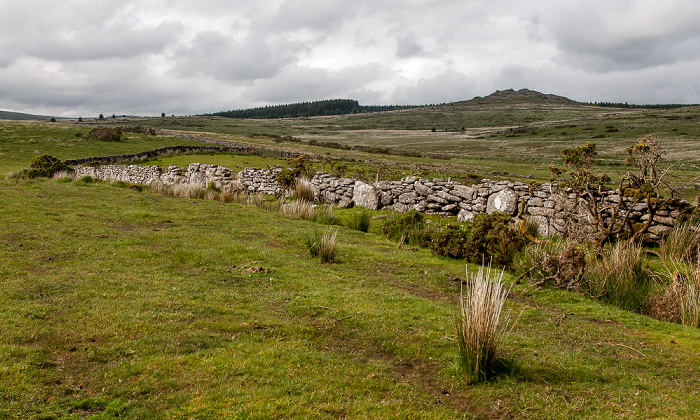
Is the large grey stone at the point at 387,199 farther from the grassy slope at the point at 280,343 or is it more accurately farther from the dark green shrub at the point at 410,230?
the grassy slope at the point at 280,343

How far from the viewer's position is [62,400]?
13.7ft

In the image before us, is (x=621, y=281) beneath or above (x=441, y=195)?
beneath

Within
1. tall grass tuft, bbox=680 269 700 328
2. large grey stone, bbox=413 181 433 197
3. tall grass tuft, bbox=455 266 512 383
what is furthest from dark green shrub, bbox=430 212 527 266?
large grey stone, bbox=413 181 433 197

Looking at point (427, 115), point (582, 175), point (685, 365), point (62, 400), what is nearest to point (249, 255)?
point (62, 400)

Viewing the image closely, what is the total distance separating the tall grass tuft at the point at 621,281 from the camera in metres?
8.40

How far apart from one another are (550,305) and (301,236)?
7027 mm

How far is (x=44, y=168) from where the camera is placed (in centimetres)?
2598

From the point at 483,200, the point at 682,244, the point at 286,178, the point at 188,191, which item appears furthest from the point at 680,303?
the point at 188,191

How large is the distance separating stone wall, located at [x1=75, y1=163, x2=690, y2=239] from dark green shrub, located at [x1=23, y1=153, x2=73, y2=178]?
6.82 feet

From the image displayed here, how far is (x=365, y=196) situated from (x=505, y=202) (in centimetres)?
688

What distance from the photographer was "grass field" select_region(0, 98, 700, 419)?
439 cm

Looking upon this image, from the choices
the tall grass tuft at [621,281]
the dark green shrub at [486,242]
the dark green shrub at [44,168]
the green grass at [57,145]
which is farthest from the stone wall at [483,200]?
the green grass at [57,145]

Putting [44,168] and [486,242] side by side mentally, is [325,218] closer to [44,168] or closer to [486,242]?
[486,242]

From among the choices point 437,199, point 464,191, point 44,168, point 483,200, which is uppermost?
point 44,168
